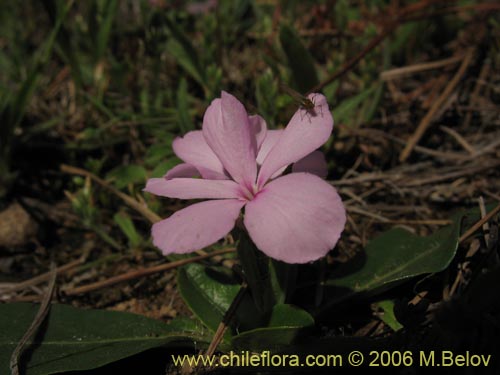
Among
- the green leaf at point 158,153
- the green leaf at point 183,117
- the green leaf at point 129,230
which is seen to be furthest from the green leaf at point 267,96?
the green leaf at point 129,230

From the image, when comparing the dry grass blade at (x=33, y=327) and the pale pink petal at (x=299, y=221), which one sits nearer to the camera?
the pale pink petal at (x=299, y=221)

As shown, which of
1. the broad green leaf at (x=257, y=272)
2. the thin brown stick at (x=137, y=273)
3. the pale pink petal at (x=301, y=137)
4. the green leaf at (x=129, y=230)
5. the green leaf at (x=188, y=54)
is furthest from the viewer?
the green leaf at (x=188, y=54)

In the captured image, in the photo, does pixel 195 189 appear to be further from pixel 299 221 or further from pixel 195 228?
pixel 299 221

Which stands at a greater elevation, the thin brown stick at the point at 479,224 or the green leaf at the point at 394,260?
the thin brown stick at the point at 479,224

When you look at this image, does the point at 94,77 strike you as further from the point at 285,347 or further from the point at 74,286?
the point at 285,347

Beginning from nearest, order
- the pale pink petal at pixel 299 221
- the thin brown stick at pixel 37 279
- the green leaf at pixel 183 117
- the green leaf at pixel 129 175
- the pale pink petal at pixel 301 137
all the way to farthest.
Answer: the pale pink petal at pixel 299 221 < the pale pink petal at pixel 301 137 < the thin brown stick at pixel 37 279 < the green leaf at pixel 129 175 < the green leaf at pixel 183 117

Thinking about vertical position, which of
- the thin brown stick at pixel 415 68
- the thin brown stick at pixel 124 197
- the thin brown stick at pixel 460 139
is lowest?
the thin brown stick at pixel 124 197

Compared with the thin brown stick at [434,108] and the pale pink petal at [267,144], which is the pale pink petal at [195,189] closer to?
the pale pink petal at [267,144]
